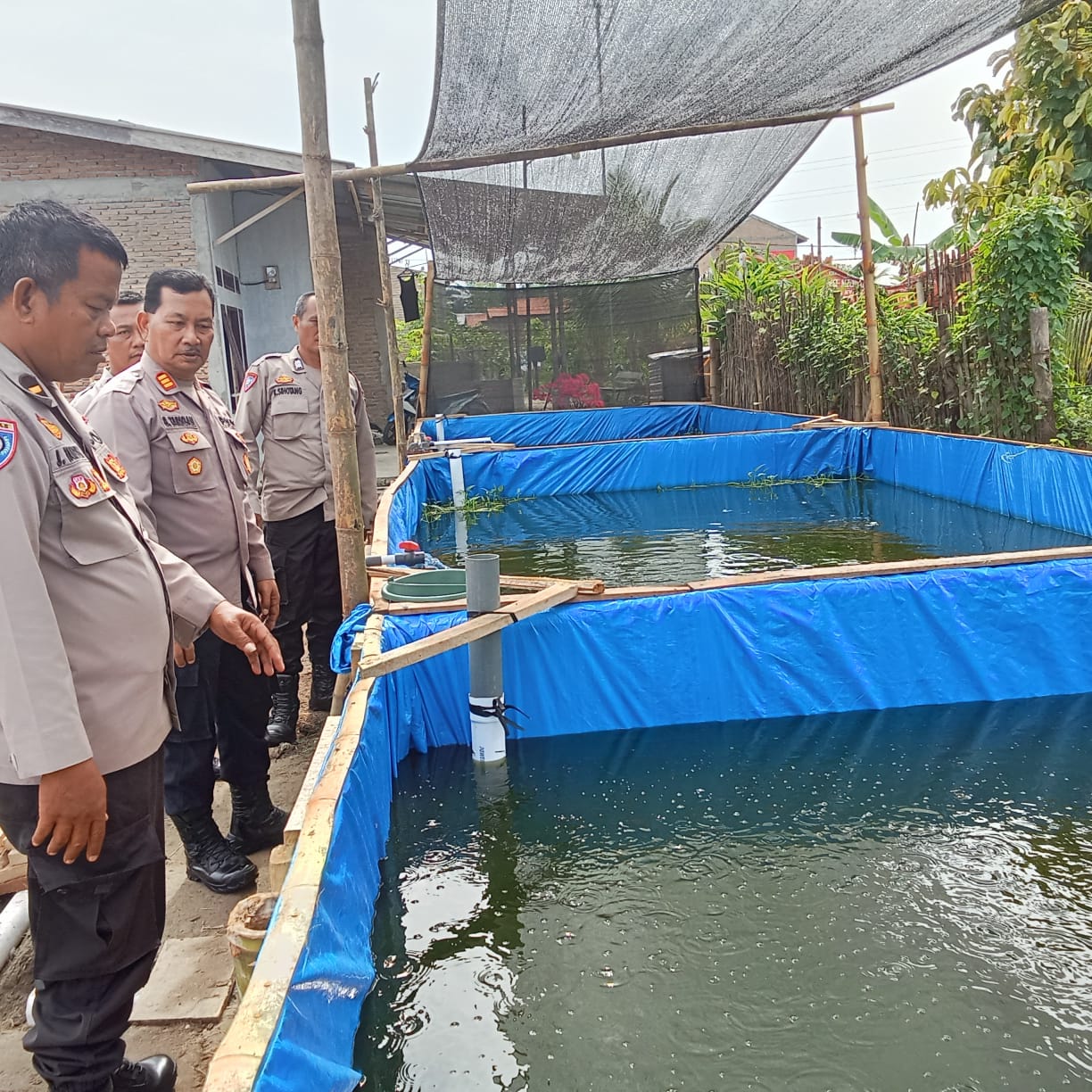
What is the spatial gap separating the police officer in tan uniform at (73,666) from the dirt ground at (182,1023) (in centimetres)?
32

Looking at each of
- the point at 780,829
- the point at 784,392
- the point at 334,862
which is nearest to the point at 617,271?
the point at 784,392

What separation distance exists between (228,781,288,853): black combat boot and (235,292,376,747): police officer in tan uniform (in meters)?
0.88

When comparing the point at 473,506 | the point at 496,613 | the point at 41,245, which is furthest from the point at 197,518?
the point at 473,506

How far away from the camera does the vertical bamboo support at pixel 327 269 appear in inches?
121

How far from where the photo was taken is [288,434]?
3617mm

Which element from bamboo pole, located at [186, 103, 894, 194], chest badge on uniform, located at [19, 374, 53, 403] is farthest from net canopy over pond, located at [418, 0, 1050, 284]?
chest badge on uniform, located at [19, 374, 53, 403]

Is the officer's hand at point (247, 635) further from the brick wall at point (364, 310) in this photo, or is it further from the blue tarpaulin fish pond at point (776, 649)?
the brick wall at point (364, 310)

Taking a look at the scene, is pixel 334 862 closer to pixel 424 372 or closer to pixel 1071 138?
pixel 1071 138

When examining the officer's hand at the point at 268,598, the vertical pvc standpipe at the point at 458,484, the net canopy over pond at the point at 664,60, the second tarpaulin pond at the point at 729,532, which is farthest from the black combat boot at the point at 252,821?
the vertical pvc standpipe at the point at 458,484

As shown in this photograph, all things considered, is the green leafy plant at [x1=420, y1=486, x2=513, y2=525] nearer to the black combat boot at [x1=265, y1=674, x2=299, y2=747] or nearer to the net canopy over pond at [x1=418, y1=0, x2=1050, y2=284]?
the net canopy over pond at [x1=418, y1=0, x2=1050, y2=284]

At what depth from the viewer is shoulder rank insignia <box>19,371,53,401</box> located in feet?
4.45

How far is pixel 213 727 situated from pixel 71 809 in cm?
119

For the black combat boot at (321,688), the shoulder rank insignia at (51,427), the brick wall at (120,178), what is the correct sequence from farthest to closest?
1. the brick wall at (120,178)
2. the black combat boot at (321,688)
3. the shoulder rank insignia at (51,427)

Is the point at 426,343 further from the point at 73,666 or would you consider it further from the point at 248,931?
the point at 73,666
